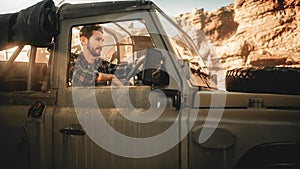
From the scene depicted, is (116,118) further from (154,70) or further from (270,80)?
(270,80)

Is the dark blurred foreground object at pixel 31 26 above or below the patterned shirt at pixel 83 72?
above

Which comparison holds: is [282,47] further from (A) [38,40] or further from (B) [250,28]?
(A) [38,40]

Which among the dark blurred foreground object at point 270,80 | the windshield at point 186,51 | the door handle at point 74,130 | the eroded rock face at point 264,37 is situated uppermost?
the eroded rock face at point 264,37

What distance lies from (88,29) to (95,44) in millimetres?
180

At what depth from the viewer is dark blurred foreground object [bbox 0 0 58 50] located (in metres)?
2.65

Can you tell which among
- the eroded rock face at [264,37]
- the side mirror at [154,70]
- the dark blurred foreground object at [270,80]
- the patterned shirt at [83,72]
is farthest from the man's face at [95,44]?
the eroded rock face at [264,37]

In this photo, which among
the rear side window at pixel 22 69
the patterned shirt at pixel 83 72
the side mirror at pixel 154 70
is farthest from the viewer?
the rear side window at pixel 22 69

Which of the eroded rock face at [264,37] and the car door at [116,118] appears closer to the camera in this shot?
the car door at [116,118]

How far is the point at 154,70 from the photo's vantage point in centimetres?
228

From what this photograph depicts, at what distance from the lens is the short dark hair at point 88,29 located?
2.67m

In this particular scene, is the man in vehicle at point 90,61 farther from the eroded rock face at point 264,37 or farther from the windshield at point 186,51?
the eroded rock face at point 264,37

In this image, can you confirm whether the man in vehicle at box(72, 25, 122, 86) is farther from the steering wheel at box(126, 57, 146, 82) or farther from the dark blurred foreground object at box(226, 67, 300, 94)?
the dark blurred foreground object at box(226, 67, 300, 94)

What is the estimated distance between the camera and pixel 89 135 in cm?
248

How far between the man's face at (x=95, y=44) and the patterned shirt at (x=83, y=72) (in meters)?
0.11
